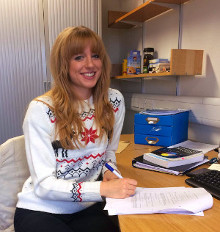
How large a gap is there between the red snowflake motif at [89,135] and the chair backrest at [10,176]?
0.30 m

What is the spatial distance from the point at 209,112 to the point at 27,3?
1.99m

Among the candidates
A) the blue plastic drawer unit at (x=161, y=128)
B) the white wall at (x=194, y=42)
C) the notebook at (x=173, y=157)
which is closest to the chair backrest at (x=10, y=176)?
the notebook at (x=173, y=157)

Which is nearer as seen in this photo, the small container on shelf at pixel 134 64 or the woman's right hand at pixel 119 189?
the woman's right hand at pixel 119 189

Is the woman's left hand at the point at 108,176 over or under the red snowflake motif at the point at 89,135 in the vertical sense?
under

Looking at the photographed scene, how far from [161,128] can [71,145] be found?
0.72 metres

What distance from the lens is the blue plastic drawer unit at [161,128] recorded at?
4.98ft

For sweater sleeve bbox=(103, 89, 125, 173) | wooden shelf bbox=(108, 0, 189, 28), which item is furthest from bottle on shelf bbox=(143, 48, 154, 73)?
sweater sleeve bbox=(103, 89, 125, 173)

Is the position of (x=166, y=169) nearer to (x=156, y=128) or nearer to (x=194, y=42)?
(x=156, y=128)

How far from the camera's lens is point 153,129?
5.15 ft

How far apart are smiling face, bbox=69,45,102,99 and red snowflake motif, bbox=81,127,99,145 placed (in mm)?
178

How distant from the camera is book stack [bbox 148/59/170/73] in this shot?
1.85 metres

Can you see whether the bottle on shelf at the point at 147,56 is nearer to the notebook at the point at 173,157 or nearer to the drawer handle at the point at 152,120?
the drawer handle at the point at 152,120

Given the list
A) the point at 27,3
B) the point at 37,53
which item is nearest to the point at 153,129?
the point at 37,53

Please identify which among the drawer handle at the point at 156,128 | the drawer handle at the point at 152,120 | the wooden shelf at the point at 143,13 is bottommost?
the drawer handle at the point at 156,128
